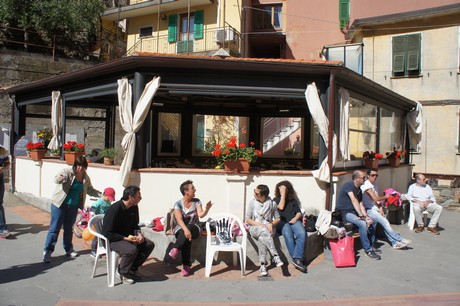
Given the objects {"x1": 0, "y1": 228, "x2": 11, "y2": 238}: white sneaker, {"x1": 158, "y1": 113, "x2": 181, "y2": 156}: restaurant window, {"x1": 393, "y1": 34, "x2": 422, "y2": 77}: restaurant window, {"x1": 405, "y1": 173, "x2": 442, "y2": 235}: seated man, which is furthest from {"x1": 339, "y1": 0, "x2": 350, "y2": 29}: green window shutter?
{"x1": 0, "y1": 228, "x2": 11, "y2": 238}: white sneaker

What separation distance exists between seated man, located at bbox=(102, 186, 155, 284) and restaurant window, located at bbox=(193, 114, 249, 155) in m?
7.40

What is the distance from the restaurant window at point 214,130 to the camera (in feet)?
41.3

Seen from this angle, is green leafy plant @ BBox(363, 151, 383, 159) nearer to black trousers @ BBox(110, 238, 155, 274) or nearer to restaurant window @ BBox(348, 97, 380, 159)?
restaurant window @ BBox(348, 97, 380, 159)

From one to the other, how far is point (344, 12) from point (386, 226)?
15.3 m

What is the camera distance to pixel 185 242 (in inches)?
202

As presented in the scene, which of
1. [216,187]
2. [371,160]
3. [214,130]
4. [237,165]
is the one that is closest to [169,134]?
[214,130]

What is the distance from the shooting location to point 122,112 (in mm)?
6730

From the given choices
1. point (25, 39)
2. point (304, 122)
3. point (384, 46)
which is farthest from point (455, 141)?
point (25, 39)

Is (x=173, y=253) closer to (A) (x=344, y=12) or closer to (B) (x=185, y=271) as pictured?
(B) (x=185, y=271)

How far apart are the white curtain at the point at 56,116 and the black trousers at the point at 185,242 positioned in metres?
5.71

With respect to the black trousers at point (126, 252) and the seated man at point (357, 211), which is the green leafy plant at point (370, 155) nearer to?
the seated man at point (357, 211)

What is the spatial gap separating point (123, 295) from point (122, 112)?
3.31 m

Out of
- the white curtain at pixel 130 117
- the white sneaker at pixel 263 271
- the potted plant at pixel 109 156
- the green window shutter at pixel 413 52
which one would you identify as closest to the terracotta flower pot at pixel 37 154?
the potted plant at pixel 109 156

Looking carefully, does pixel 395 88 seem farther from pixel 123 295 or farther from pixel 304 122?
pixel 123 295
